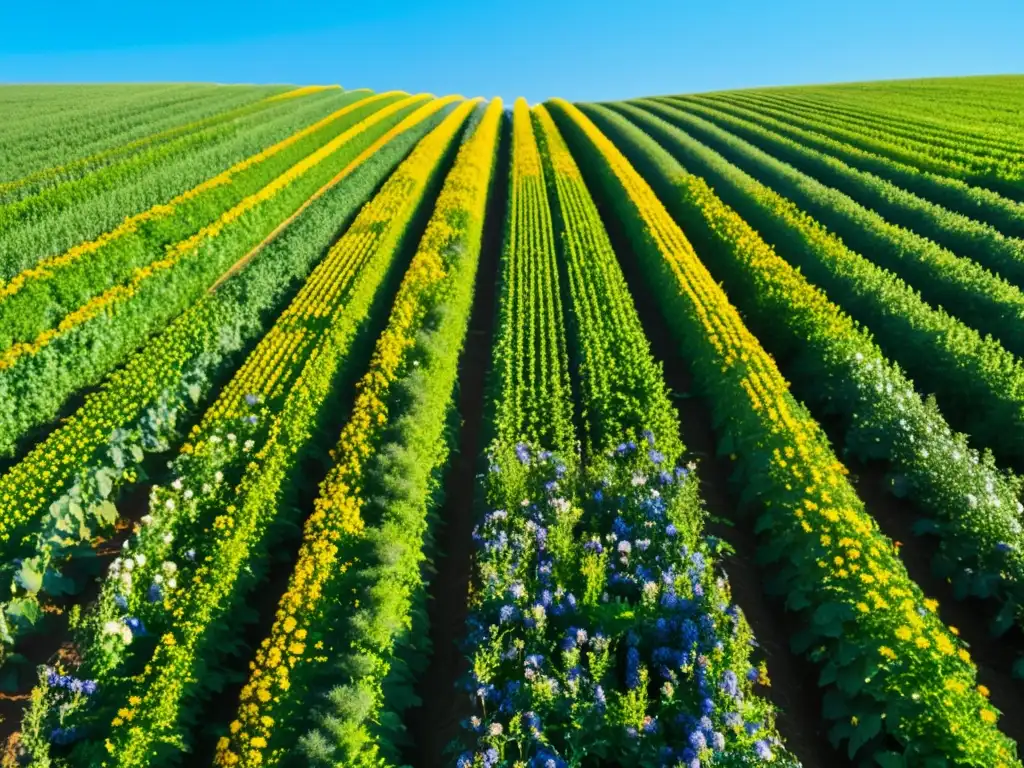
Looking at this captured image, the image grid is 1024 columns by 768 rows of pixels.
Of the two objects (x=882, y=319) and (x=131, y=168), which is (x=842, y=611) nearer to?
(x=882, y=319)

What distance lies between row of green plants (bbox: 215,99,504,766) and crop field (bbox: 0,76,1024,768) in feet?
0.18

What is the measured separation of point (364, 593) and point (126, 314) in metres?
12.1

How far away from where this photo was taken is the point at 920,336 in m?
12.6

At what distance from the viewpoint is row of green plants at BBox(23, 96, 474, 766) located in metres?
6.69

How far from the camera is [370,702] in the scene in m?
Result: 6.50

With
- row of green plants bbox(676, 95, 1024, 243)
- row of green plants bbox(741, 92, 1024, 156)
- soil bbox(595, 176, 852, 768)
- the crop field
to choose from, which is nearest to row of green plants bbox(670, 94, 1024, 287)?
the crop field

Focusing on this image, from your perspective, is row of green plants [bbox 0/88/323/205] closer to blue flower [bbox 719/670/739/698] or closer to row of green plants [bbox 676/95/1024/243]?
blue flower [bbox 719/670/739/698]

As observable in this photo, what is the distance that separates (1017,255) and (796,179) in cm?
963

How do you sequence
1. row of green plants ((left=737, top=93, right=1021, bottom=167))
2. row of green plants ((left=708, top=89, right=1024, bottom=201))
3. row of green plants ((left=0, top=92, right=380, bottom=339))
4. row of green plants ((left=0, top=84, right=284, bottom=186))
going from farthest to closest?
row of green plants ((left=0, top=84, right=284, bottom=186))
row of green plants ((left=737, top=93, right=1021, bottom=167))
row of green plants ((left=708, top=89, right=1024, bottom=201))
row of green plants ((left=0, top=92, right=380, bottom=339))

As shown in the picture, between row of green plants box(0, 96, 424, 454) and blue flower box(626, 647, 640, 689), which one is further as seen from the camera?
row of green plants box(0, 96, 424, 454)

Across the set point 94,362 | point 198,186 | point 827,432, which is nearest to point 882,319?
point 827,432

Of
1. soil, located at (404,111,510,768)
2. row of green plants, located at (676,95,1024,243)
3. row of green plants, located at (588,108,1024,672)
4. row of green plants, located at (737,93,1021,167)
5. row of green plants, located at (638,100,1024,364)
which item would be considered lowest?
soil, located at (404,111,510,768)

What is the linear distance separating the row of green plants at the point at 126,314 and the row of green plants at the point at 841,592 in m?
14.0

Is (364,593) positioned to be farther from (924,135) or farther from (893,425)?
(924,135)
